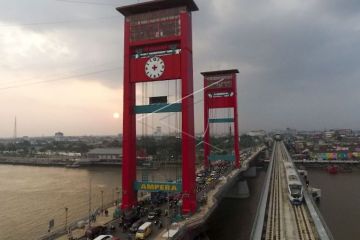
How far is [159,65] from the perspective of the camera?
26.2 m

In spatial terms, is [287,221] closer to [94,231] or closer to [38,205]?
[94,231]

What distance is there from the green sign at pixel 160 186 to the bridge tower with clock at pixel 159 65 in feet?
1.72

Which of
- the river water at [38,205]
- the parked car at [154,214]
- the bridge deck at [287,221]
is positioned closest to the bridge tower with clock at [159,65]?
the parked car at [154,214]

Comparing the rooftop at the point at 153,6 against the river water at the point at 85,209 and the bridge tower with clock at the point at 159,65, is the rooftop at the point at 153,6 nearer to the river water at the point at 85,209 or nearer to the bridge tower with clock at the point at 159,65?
the bridge tower with clock at the point at 159,65

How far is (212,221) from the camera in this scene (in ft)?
106

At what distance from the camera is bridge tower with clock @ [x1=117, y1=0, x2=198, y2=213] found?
2519 cm

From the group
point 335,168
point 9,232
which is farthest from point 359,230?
point 335,168

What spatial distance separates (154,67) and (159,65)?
1.39ft

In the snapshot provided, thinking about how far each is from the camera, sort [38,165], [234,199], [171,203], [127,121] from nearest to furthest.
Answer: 1. [127,121]
2. [171,203]
3. [234,199]
4. [38,165]

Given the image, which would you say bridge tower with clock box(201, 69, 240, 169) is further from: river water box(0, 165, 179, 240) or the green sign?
the green sign

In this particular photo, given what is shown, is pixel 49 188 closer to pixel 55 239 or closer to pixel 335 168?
pixel 55 239

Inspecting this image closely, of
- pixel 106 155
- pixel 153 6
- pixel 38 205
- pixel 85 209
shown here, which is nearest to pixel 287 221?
pixel 153 6

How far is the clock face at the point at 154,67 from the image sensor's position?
85.7 feet

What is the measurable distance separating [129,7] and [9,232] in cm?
2060
